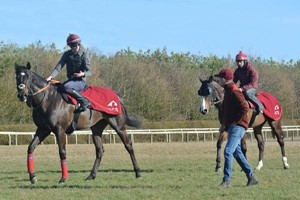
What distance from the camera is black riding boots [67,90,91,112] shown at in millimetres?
14875

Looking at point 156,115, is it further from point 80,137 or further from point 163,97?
point 80,137

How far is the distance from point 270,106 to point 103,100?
17.8ft

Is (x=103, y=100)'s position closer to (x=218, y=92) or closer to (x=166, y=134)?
(x=218, y=92)

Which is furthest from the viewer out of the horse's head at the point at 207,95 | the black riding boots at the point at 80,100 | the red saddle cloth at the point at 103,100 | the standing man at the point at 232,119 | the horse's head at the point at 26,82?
the horse's head at the point at 207,95

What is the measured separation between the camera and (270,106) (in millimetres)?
18484

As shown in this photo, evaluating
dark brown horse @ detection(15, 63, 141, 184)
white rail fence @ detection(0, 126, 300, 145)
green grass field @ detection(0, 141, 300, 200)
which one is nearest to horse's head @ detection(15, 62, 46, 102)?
dark brown horse @ detection(15, 63, 141, 184)

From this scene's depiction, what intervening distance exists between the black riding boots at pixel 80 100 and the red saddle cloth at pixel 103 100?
269mm

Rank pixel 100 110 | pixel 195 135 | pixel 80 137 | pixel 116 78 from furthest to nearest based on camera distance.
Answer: pixel 116 78, pixel 195 135, pixel 80 137, pixel 100 110

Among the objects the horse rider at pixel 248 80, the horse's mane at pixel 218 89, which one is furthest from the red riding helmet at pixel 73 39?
the horse rider at pixel 248 80

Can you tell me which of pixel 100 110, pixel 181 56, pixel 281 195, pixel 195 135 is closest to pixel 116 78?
pixel 195 135

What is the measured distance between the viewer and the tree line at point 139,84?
51.3 metres

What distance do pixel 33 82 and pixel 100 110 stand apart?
1898mm

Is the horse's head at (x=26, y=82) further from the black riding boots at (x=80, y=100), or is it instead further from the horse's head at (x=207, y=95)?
the horse's head at (x=207, y=95)

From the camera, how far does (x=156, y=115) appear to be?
2292 inches
